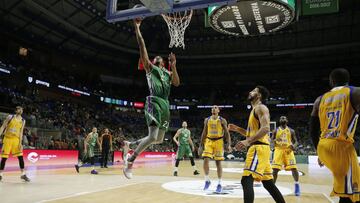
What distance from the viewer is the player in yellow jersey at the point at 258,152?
15.2 ft

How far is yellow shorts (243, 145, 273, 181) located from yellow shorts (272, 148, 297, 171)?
3614 mm

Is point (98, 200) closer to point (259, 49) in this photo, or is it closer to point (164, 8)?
point (164, 8)

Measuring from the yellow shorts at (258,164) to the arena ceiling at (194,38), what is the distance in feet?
68.2

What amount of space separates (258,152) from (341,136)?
5.28 feet

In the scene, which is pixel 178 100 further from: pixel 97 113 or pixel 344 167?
pixel 344 167

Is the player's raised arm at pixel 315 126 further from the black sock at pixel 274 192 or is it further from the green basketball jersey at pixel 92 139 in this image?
the green basketball jersey at pixel 92 139

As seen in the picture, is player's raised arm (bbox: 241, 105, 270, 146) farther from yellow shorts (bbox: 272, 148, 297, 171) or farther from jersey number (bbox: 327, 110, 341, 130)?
yellow shorts (bbox: 272, 148, 297, 171)

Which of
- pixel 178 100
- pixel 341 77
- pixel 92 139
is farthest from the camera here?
pixel 178 100

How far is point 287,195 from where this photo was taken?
306 inches

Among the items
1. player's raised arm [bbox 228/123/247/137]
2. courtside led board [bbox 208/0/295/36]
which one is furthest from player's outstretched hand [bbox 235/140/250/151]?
courtside led board [bbox 208/0/295/36]

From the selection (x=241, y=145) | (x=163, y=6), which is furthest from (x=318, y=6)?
(x=241, y=145)

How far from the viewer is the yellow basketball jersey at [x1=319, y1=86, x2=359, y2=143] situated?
3.42 metres

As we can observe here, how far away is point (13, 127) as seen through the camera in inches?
366

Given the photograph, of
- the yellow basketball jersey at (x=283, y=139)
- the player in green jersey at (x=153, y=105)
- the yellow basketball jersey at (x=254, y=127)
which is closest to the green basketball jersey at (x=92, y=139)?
the yellow basketball jersey at (x=283, y=139)
